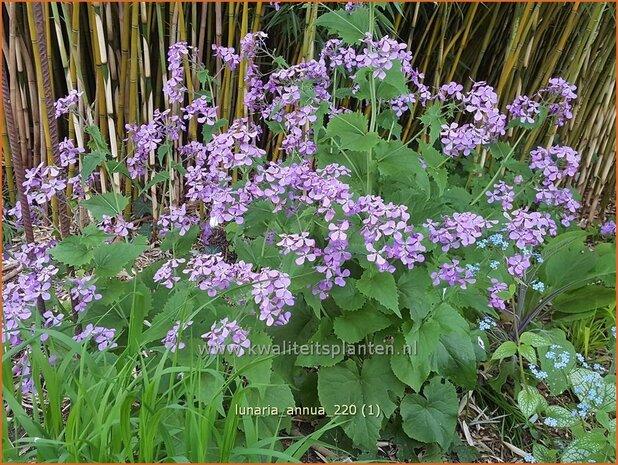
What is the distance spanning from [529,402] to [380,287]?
0.55 m

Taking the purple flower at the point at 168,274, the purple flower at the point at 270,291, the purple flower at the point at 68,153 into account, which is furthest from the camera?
the purple flower at the point at 68,153

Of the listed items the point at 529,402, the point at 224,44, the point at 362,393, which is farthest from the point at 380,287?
the point at 224,44

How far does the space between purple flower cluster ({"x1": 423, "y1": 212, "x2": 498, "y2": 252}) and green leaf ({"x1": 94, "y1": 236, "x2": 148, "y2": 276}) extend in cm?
70

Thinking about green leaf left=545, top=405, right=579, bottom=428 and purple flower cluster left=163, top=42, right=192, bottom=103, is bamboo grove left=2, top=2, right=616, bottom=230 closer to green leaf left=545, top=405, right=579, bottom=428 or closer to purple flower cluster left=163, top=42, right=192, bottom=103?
purple flower cluster left=163, top=42, right=192, bottom=103

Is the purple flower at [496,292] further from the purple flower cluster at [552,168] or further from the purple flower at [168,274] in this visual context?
the purple flower at [168,274]

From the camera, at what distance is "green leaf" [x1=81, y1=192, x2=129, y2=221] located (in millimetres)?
1507

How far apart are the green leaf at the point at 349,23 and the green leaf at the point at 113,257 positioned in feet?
2.27

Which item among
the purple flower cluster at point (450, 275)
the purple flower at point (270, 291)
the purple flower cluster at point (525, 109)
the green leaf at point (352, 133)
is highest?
the green leaf at point (352, 133)

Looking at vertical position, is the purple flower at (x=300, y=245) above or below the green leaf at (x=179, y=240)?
above

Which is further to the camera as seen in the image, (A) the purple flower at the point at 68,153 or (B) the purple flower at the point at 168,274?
(A) the purple flower at the point at 68,153

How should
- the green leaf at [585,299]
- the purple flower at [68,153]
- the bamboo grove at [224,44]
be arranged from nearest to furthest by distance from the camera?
1. the purple flower at [68,153]
2. the green leaf at [585,299]
3. the bamboo grove at [224,44]

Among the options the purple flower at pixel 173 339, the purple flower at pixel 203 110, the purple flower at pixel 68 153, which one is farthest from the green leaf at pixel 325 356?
the purple flower at pixel 68 153

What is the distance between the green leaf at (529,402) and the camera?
1.46m

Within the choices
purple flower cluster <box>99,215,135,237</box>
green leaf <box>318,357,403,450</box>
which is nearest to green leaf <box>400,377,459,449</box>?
green leaf <box>318,357,403,450</box>
